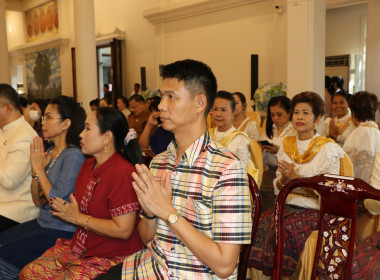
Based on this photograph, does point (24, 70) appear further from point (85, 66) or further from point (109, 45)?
point (85, 66)

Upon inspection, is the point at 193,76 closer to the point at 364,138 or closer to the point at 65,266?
the point at 65,266

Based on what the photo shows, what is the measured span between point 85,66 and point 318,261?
7.10 meters

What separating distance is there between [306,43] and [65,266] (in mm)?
4520

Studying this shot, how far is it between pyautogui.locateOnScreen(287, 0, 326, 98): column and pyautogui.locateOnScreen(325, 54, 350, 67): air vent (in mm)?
4971

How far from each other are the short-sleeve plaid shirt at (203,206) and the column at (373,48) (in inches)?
291

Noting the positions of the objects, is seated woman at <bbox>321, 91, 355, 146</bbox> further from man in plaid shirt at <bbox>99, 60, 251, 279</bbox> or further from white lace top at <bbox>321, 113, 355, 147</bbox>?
man in plaid shirt at <bbox>99, 60, 251, 279</bbox>

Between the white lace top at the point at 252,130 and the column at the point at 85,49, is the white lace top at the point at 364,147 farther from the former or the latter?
the column at the point at 85,49

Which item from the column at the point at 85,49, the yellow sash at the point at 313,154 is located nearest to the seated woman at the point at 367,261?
the yellow sash at the point at 313,154

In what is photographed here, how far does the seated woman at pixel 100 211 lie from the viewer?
209 centimetres

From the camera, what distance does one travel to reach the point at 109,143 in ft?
7.75

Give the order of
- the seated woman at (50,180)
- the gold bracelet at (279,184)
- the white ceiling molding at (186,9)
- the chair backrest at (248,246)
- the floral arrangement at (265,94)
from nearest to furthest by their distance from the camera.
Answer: the chair backrest at (248,246), the seated woman at (50,180), the gold bracelet at (279,184), the floral arrangement at (265,94), the white ceiling molding at (186,9)

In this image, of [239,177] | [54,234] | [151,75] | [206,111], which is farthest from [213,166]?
[151,75]

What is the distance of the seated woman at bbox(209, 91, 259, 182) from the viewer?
11.5 ft

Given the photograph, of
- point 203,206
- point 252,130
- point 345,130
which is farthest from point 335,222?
point 345,130
